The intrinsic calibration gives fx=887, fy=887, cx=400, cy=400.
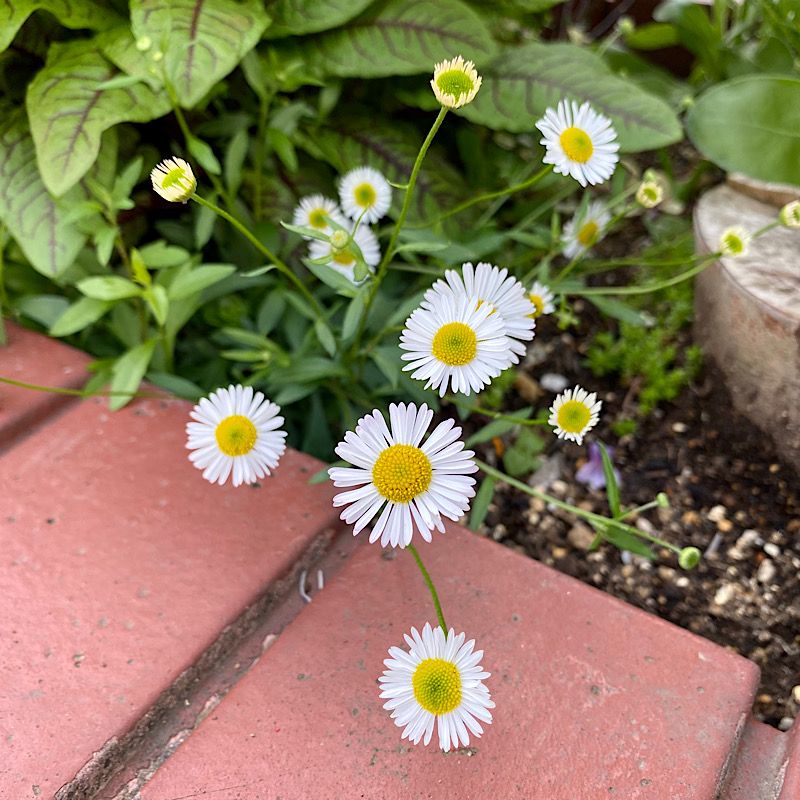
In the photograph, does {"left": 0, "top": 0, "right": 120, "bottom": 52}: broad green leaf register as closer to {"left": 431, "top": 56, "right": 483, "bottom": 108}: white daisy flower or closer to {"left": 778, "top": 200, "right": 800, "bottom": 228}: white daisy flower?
{"left": 431, "top": 56, "right": 483, "bottom": 108}: white daisy flower

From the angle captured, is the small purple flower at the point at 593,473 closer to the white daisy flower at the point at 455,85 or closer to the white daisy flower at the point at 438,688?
the white daisy flower at the point at 438,688

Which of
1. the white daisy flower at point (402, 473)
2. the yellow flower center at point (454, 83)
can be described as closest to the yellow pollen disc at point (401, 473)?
the white daisy flower at point (402, 473)

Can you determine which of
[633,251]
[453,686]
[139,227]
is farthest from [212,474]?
[633,251]

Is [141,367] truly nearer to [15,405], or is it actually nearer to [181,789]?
[15,405]

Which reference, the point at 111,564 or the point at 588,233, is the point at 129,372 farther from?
the point at 588,233

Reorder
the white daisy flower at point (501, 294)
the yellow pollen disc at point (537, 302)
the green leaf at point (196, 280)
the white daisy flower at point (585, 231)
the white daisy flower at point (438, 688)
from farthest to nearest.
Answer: the white daisy flower at point (585, 231) < the green leaf at point (196, 280) < the yellow pollen disc at point (537, 302) < the white daisy flower at point (501, 294) < the white daisy flower at point (438, 688)
